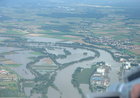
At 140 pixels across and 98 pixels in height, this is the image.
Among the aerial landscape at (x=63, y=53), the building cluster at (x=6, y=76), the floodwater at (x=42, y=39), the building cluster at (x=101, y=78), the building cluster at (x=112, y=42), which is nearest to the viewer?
the aerial landscape at (x=63, y=53)

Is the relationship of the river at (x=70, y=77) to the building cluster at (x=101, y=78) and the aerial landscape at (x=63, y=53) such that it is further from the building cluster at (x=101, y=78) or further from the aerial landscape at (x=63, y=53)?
the building cluster at (x=101, y=78)

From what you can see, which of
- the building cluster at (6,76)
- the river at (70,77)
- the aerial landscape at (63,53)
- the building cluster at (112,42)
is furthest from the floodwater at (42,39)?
the building cluster at (6,76)

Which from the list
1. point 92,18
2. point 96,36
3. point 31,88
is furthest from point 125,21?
point 31,88

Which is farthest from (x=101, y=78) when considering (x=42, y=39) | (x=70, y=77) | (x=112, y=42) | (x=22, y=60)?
(x=42, y=39)

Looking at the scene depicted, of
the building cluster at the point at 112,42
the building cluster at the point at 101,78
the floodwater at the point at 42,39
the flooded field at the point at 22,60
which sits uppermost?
the building cluster at the point at 101,78

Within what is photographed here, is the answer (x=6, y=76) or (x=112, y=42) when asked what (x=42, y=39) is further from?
(x=6, y=76)

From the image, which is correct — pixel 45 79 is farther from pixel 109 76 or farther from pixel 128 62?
pixel 128 62
